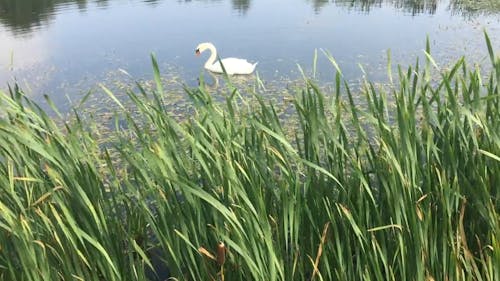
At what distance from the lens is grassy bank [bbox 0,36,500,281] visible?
1605mm

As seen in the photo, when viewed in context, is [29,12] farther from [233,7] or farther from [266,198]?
[266,198]

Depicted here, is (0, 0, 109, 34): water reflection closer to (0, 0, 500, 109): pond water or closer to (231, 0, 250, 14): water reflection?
(0, 0, 500, 109): pond water

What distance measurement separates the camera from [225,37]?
9172 mm

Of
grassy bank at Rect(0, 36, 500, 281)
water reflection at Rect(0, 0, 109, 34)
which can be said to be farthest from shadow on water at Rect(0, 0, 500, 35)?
grassy bank at Rect(0, 36, 500, 281)

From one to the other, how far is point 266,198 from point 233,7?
35.9 feet

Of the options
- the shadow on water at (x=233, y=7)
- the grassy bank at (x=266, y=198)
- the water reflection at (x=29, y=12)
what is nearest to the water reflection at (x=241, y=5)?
the shadow on water at (x=233, y=7)

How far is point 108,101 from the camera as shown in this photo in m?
5.83

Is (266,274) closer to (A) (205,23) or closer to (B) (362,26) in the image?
(B) (362,26)

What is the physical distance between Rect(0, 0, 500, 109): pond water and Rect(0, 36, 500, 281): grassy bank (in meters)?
4.08

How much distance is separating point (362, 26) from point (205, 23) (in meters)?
3.44

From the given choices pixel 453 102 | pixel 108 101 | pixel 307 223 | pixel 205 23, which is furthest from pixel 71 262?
pixel 205 23

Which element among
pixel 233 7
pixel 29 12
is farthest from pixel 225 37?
pixel 29 12

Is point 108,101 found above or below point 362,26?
below

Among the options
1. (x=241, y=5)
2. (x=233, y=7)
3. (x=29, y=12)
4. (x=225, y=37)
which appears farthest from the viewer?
(x=241, y=5)
